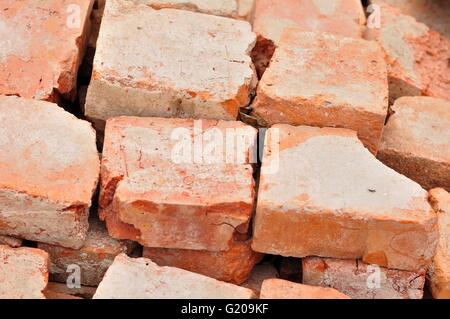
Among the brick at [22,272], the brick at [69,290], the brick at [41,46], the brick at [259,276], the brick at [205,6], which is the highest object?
the brick at [205,6]

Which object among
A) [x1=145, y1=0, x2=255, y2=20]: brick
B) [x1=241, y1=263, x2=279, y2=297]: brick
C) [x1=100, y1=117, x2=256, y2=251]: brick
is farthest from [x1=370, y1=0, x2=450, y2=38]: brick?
[x1=241, y1=263, x2=279, y2=297]: brick

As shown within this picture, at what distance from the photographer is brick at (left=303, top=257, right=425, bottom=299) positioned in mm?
3859

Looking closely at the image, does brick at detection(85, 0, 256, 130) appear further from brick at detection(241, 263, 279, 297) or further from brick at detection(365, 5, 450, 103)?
brick at detection(365, 5, 450, 103)

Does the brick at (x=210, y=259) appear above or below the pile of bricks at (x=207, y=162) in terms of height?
below

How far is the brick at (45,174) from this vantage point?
3748 mm

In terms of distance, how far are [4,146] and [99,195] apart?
0.47 metres

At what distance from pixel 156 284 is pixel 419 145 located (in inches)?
62.0

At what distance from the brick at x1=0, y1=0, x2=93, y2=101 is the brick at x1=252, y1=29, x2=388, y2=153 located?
952 millimetres

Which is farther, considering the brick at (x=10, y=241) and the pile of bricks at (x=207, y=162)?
the brick at (x=10, y=241)

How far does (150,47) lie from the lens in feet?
14.3

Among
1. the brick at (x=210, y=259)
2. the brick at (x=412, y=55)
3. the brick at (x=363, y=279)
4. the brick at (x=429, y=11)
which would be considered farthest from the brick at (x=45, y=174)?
the brick at (x=429, y=11)

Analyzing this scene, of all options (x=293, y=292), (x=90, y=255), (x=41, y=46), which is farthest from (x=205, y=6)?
(x=293, y=292)

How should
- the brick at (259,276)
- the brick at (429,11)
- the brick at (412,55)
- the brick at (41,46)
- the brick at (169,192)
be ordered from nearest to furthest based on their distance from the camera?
the brick at (169,192)
the brick at (259,276)
the brick at (41,46)
the brick at (412,55)
the brick at (429,11)

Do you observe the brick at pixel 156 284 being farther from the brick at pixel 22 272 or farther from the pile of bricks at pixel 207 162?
the brick at pixel 22 272
